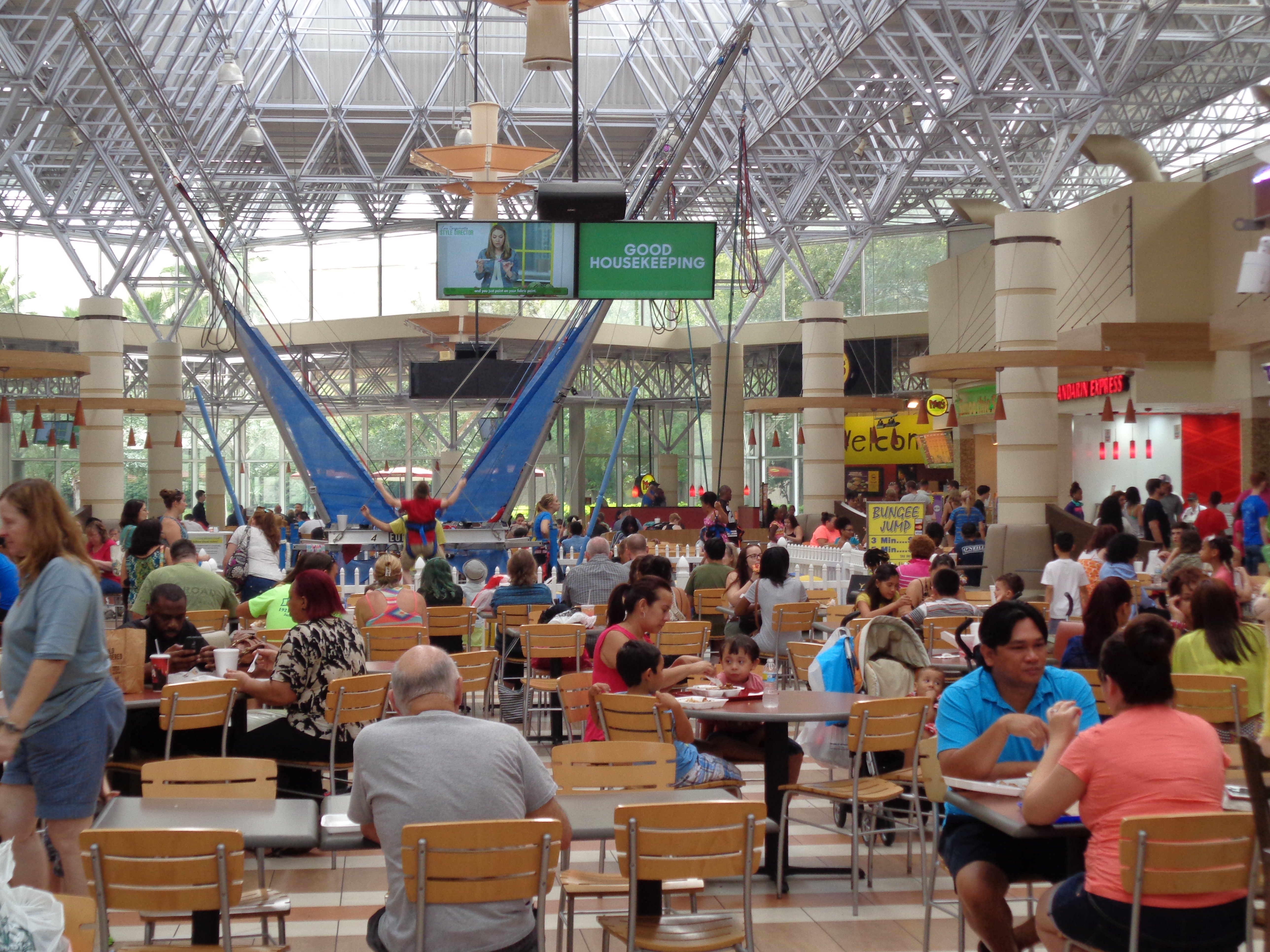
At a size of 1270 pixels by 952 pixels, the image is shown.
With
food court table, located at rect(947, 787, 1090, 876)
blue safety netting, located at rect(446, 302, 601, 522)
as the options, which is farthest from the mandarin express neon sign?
food court table, located at rect(947, 787, 1090, 876)

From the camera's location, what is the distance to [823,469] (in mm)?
24688

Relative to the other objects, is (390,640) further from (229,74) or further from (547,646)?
(229,74)

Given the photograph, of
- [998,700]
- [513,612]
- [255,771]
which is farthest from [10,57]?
[998,700]

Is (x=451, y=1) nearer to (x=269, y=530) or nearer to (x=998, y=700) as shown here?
(x=269, y=530)

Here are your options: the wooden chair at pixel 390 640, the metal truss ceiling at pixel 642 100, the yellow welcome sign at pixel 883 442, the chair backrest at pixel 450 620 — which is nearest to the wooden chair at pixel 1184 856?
the wooden chair at pixel 390 640

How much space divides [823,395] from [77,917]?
71.4 ft

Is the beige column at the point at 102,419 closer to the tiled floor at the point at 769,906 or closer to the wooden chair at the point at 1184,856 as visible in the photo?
the tiled floor at the point at 769,906

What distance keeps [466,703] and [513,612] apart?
2.76ft

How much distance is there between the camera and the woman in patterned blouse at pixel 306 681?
6.05m

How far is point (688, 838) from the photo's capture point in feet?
12.0

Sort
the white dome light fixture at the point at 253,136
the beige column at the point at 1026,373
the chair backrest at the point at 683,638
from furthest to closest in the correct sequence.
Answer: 1. the white dome light fixture at the point at 253,136
2. the beige column at the point at 1026,373
3. the chair backrest at the point at 683,638

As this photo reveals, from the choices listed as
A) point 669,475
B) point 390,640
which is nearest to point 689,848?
point 390,640

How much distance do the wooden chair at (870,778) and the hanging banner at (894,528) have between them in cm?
948

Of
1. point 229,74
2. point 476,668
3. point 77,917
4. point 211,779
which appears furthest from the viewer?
point 229,74
